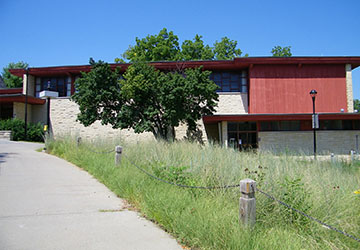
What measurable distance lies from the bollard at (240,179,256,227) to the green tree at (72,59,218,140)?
13167mm

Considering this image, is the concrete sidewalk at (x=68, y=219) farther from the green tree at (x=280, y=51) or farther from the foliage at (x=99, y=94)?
the green tree at (x=280, y=51)

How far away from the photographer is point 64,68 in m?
25.8

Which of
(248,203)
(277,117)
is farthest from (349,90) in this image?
(248,203)

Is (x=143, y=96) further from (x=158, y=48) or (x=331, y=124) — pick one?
(x=158, y=48)

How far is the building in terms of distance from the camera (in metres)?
21.0

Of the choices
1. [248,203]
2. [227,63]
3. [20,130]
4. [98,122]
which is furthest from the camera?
[98,122]

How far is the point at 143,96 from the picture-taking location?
60.5ft

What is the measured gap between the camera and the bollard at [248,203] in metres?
3.69

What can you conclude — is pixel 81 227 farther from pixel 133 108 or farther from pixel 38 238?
pixel 133 108

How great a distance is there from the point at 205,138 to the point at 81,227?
62.8ft

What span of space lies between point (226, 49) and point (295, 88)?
86.5ft

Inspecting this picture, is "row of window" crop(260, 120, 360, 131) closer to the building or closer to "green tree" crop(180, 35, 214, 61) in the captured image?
the building

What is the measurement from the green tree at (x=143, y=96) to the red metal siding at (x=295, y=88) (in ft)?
22.1

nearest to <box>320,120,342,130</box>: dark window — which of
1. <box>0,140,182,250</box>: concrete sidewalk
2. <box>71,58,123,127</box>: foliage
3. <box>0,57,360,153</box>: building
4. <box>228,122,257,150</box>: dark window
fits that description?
<box>0,57,360,153</box>: building
